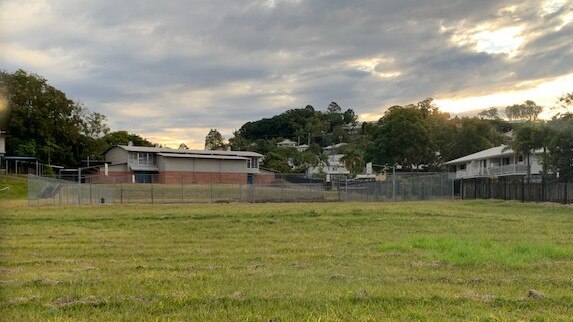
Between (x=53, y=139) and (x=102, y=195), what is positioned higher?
(x=53, y=139)

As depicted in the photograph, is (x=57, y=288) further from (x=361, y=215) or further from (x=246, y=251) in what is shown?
(x=361, y=215)

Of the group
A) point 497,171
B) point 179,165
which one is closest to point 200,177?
point 179,165

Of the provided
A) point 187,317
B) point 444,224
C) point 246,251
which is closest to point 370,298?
point 187,317

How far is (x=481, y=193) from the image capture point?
4675cm

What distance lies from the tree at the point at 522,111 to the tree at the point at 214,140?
236ft

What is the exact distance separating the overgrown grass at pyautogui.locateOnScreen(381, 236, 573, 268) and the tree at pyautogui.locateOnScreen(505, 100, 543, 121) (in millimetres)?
123038

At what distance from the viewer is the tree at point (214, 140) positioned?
120 m

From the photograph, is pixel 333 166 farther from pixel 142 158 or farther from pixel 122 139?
pixel 142 158

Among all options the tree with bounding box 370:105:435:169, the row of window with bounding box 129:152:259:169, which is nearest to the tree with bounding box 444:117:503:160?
the tree with bounding box 370:105:435:169

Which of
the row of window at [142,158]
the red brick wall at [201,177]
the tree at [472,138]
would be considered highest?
the tree at [472,138]

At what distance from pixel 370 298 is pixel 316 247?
6243mm

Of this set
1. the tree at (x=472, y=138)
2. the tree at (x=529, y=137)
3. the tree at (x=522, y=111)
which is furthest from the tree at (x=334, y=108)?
the tree at (x=529, y=137)

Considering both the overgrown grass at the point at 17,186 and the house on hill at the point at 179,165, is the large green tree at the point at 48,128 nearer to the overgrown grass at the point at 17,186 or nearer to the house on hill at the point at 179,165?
the house on hill at the point at 179,165

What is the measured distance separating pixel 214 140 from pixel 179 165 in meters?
51.7
